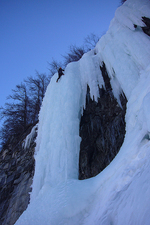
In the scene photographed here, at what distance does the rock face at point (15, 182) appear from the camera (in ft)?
15.9

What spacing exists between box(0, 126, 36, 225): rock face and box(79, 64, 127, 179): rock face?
199 centimetres

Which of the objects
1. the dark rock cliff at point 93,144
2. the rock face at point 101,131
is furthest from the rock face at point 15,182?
the rock face at point 101,131

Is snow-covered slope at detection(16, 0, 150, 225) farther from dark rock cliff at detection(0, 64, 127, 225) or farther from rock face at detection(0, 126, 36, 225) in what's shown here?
rock face at detection(0, 126, 36, 225)

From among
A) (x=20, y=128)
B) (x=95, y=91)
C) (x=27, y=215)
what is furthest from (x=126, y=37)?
(x=20, y=128)

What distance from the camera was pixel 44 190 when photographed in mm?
2773

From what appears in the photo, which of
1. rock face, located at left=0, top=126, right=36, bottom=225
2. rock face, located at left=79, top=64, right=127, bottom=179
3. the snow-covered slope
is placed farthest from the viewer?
rock face, located at left=0, top=126, right=36, bottom=225

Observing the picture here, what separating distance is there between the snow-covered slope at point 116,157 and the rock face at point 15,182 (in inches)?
78.7

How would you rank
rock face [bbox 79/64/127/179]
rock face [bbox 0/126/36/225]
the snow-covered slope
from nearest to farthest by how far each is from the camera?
the snow-covered slope, rock face [bbox 79/64/127/179], rock face [bbox 0/126/36/225]

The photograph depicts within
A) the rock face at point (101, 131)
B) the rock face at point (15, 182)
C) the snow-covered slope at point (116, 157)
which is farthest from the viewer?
the rock face at point (15, 182)

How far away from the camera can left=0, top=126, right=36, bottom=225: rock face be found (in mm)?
4848

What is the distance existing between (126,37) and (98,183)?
3.72 meters

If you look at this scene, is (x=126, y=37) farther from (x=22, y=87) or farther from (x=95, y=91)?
(x=22, y=87)

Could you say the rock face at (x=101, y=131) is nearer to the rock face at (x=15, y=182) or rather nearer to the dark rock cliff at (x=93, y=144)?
the dark rock cliff at (x=93, y=144)

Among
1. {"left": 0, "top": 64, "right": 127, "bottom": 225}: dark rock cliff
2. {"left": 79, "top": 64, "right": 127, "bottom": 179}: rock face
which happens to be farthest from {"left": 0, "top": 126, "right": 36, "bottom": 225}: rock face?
{"left": 79, "top": 64, "right": 127, "bottom": 179}: rock face
